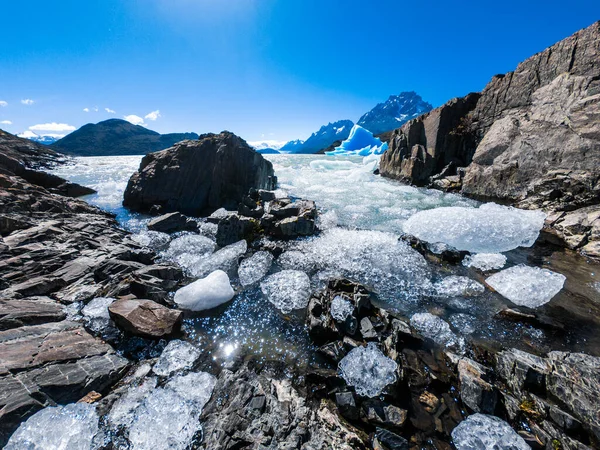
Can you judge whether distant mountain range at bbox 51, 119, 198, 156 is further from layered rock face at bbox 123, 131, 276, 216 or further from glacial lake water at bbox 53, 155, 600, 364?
glacial lake water at bbox 53, 155, 600, 364

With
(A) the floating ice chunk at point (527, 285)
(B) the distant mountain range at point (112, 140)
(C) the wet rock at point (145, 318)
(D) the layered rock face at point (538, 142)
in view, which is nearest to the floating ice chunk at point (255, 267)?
(C) the wet rock at point (145, 318)

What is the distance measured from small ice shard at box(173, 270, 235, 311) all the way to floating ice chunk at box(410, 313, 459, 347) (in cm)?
452

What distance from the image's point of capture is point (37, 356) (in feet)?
12.0

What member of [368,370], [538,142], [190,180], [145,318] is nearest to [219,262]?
[145,318]

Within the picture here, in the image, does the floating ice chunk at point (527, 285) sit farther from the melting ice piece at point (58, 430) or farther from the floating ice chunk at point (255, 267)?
the melting ice piece at point (58, 430)

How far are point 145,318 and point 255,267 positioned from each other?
318 cm

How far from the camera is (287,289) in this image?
6086mm

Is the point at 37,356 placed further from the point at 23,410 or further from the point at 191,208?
the point at 191,208

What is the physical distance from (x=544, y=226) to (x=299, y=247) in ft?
36.1

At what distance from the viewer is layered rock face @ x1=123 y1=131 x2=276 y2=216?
47.6 ft

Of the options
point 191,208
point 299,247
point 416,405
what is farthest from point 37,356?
point 191,208

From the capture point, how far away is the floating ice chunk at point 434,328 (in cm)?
449

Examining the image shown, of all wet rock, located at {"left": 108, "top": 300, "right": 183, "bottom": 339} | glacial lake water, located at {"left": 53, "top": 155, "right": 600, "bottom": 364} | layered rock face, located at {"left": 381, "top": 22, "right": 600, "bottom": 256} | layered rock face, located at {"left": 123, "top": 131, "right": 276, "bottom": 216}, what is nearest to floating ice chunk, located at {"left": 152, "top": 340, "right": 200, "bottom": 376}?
glacial lake water, located at {"left": 53, "top": 155, "right": 600, "bottom": 364}

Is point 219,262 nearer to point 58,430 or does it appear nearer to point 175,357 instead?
point 175,357
